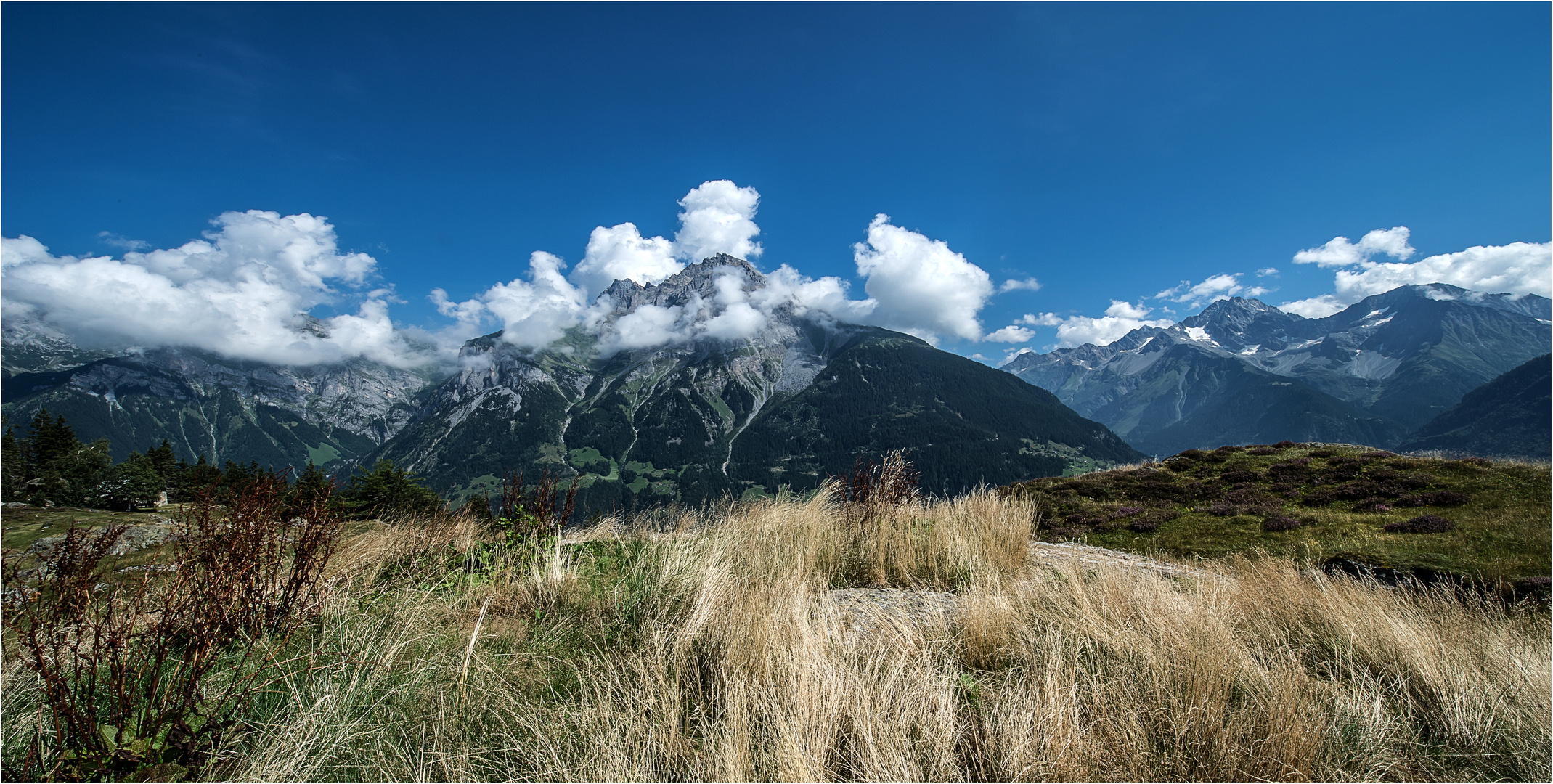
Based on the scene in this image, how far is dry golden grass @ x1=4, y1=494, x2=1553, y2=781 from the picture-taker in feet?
8.68

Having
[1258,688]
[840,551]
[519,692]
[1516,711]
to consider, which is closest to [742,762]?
[519,692]

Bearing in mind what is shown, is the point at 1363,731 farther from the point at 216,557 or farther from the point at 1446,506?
the point at 1446,506

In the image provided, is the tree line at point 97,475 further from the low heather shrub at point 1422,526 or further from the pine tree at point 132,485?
the low heather shrub at point 1422,526

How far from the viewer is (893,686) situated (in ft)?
10.2

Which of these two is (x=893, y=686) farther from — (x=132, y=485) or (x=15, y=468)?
(x=15, y=468)

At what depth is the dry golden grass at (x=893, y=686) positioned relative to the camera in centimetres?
264

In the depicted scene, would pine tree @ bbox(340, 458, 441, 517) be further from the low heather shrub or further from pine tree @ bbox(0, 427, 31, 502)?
the low heather shrub

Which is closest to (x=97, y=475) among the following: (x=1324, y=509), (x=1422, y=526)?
(x=1324, y=509)

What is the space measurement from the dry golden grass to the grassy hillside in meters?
3.54

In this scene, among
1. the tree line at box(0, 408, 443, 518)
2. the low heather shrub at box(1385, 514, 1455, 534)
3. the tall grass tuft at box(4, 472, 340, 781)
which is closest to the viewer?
the tall grass tuft at box(4, 472, 340, 781)

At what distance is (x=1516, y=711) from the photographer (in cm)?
321

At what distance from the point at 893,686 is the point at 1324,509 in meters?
16.2

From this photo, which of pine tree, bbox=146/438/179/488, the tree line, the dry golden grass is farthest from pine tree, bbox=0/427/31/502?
the dry golden grass

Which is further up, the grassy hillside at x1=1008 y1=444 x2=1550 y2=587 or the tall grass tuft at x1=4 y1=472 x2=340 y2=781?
the tall grass tuft at x1=4 y1=472 x2=340 y2=781
